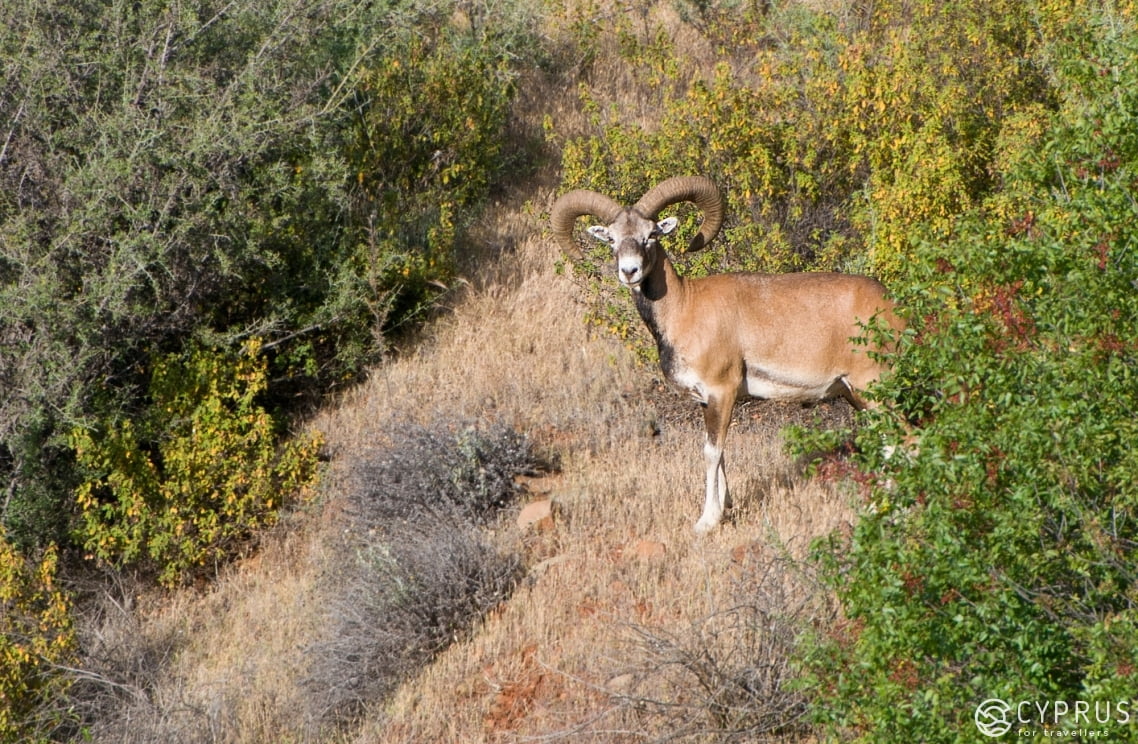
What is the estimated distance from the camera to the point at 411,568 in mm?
11508

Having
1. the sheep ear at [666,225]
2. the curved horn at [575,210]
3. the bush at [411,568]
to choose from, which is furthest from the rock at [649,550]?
the curved horn at [575,210]

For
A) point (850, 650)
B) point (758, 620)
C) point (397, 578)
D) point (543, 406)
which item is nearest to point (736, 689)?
point (758, 620)

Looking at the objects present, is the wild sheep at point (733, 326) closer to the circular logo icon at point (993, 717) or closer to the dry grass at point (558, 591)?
the dry grass at point (558, 591)

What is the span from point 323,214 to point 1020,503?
1083 centimetres

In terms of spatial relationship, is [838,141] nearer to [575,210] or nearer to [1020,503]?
[575,210]

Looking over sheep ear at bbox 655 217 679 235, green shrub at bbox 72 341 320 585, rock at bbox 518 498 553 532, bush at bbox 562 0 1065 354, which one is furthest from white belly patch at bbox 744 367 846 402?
green shrub at bbox 72 341 320 585

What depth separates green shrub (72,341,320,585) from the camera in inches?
541

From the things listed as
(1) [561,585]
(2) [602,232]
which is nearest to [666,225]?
(2) [602,232]

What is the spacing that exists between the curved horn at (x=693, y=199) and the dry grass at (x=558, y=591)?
6.90 ft

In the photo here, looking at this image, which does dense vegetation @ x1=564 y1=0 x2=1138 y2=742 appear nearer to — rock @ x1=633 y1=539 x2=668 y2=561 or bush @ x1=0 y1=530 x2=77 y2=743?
rock @ x1=633 y1=539 x2=668 y2=561

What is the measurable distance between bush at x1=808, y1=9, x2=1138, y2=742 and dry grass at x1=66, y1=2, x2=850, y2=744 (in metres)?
1.22

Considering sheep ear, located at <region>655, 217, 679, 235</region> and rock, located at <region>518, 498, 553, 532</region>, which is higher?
sheep ear, located at <region>655, 217, 679, 235</region>

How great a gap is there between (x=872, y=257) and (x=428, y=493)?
465 cm

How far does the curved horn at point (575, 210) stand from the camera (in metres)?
11.6
